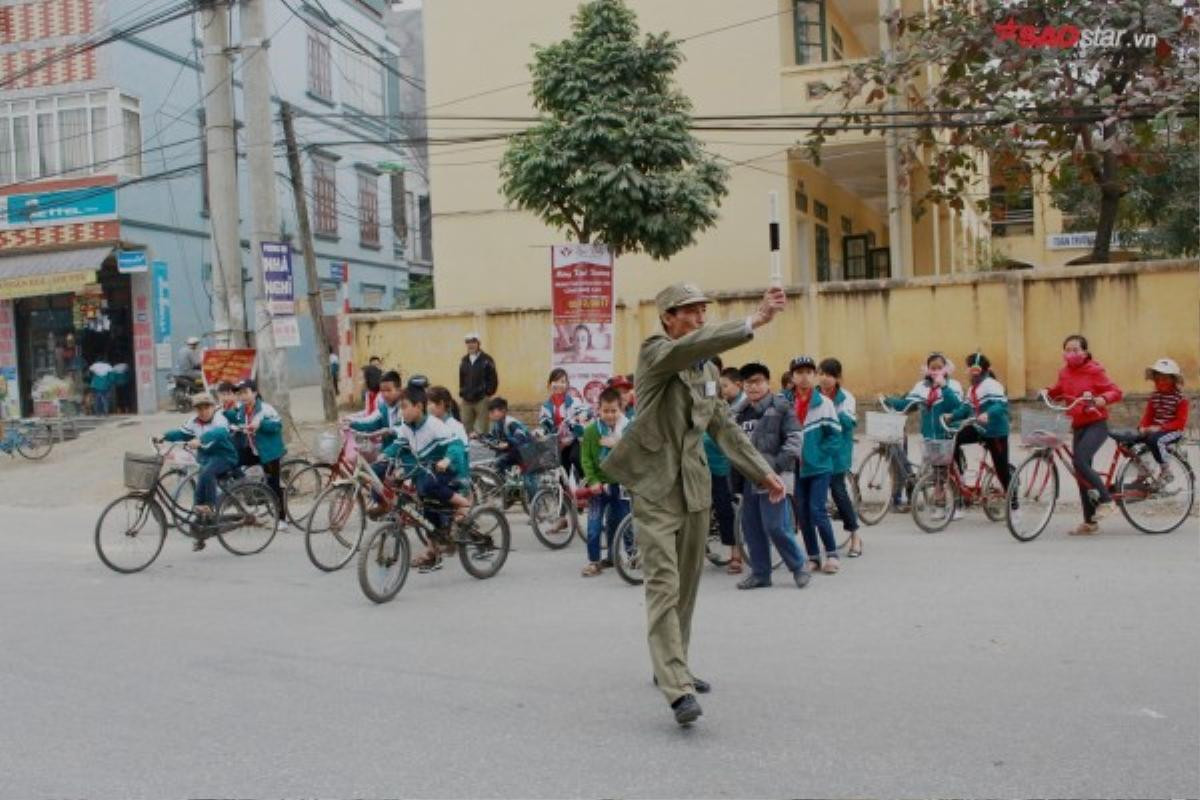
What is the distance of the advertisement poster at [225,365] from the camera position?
14797mm

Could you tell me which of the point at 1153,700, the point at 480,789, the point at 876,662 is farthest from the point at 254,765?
the point at 1153,700

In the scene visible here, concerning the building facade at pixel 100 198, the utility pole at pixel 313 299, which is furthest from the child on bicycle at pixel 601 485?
the building facade at pixel 100 198

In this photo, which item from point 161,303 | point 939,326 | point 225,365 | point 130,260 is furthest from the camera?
point 161,303

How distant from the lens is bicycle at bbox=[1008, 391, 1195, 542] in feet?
31.3

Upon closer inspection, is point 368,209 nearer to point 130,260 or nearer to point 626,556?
point 130,260

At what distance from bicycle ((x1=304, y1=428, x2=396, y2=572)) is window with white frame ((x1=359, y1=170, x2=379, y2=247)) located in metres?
25.0

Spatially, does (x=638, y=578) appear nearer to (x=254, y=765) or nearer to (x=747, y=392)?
(x=747, y=392)

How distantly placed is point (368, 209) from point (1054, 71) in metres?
24.8

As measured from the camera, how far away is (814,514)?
8.70 metres

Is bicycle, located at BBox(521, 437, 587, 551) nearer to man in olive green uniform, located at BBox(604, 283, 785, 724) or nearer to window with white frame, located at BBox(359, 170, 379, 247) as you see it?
man in olive green uniform, located at BBox(604, 283, 785, 724)

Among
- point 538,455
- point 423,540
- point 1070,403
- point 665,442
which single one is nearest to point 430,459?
point 423,540

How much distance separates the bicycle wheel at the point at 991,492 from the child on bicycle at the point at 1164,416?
4.53 feet

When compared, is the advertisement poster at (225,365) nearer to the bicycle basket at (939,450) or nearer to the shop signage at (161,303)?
the bicycle basket at (939,450)

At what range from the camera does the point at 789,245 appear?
21.5m
